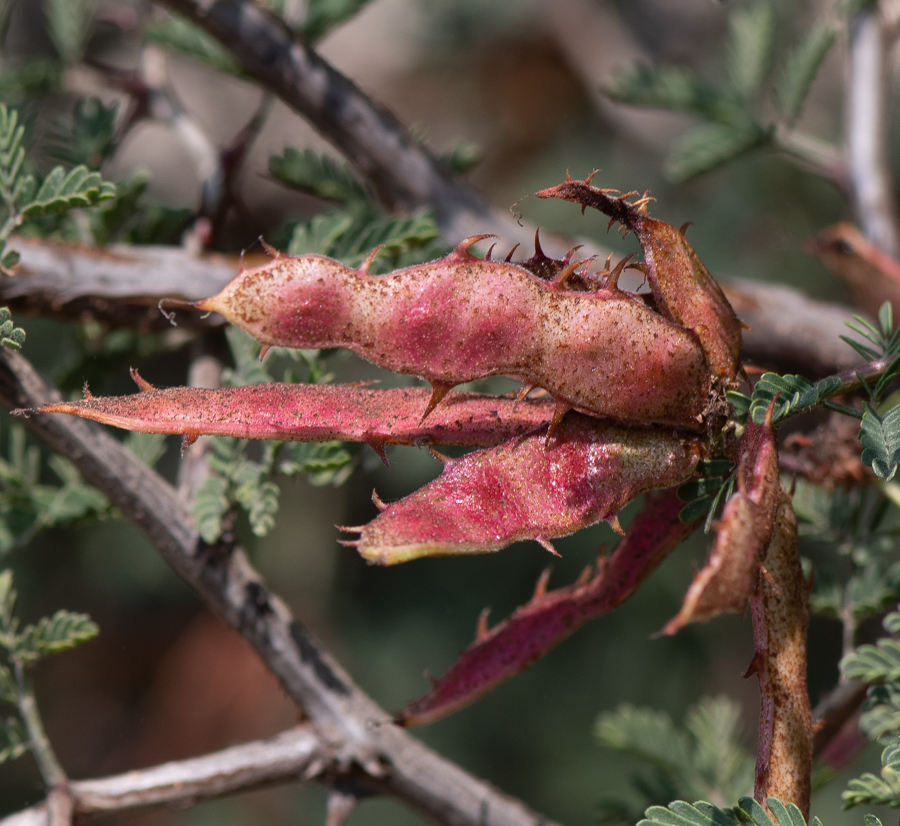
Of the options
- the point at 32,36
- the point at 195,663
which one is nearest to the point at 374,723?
the point at 195,663

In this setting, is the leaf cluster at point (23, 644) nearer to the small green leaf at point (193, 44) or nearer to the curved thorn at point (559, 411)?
the curved thorn at point (559, 411)

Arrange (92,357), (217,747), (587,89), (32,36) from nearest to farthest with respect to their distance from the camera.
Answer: (92,357) < (587,89) < (32,36) < (217,747)

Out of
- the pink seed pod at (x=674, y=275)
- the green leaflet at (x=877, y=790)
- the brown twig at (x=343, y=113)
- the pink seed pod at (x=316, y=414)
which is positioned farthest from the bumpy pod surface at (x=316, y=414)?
the brown twig at (x=343, y=113)

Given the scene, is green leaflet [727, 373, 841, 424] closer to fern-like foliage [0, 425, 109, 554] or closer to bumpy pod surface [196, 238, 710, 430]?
bumpy pod surface [196, 238, 710, 430]

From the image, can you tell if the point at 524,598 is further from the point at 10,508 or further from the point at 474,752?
the point at 10,508

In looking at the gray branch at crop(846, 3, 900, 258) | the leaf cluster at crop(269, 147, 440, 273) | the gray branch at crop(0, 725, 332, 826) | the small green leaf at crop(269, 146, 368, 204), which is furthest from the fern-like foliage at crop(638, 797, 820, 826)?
the gray branch at crop(846, 3, 900, 258)

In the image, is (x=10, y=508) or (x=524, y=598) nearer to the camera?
(x=10, y=508)
